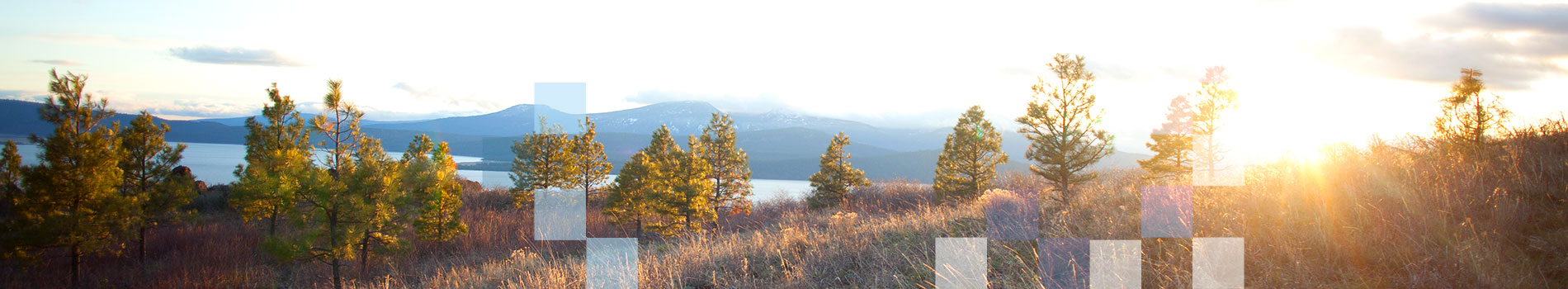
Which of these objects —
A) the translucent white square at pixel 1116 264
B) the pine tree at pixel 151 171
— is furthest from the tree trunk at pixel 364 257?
the translucent white square at pixel 1116 264

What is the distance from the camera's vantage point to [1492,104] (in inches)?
430

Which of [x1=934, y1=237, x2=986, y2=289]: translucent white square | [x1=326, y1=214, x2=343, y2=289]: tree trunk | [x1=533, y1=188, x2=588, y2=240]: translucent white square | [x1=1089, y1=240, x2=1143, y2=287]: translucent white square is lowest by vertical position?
[x1=533, y1=188, x2=588, y2=240]: translucent white square

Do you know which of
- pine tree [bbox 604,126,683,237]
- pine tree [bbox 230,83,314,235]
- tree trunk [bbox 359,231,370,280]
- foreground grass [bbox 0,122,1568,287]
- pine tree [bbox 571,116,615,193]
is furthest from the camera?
pine tree [bbox 571,116,615,193]

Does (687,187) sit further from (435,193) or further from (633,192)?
(435,193)

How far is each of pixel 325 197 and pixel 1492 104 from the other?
777 inches

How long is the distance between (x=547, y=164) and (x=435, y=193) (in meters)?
10.2

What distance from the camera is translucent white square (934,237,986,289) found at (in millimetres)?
4617

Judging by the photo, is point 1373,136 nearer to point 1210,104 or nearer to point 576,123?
point 1210,104

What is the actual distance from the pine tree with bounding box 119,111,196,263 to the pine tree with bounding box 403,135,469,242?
5.27m

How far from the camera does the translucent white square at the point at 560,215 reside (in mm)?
17172

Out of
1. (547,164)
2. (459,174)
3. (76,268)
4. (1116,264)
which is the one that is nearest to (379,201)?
(76,268)

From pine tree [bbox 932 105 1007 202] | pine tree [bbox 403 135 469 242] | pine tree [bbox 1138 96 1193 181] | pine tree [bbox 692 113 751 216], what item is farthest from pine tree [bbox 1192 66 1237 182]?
pine tree [bbox 403 135 469 242]

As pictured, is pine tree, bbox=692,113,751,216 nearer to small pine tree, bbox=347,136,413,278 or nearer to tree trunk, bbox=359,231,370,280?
tree trunk, bbox=359,231,370,280

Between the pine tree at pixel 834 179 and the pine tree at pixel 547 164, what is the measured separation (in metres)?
7.99
